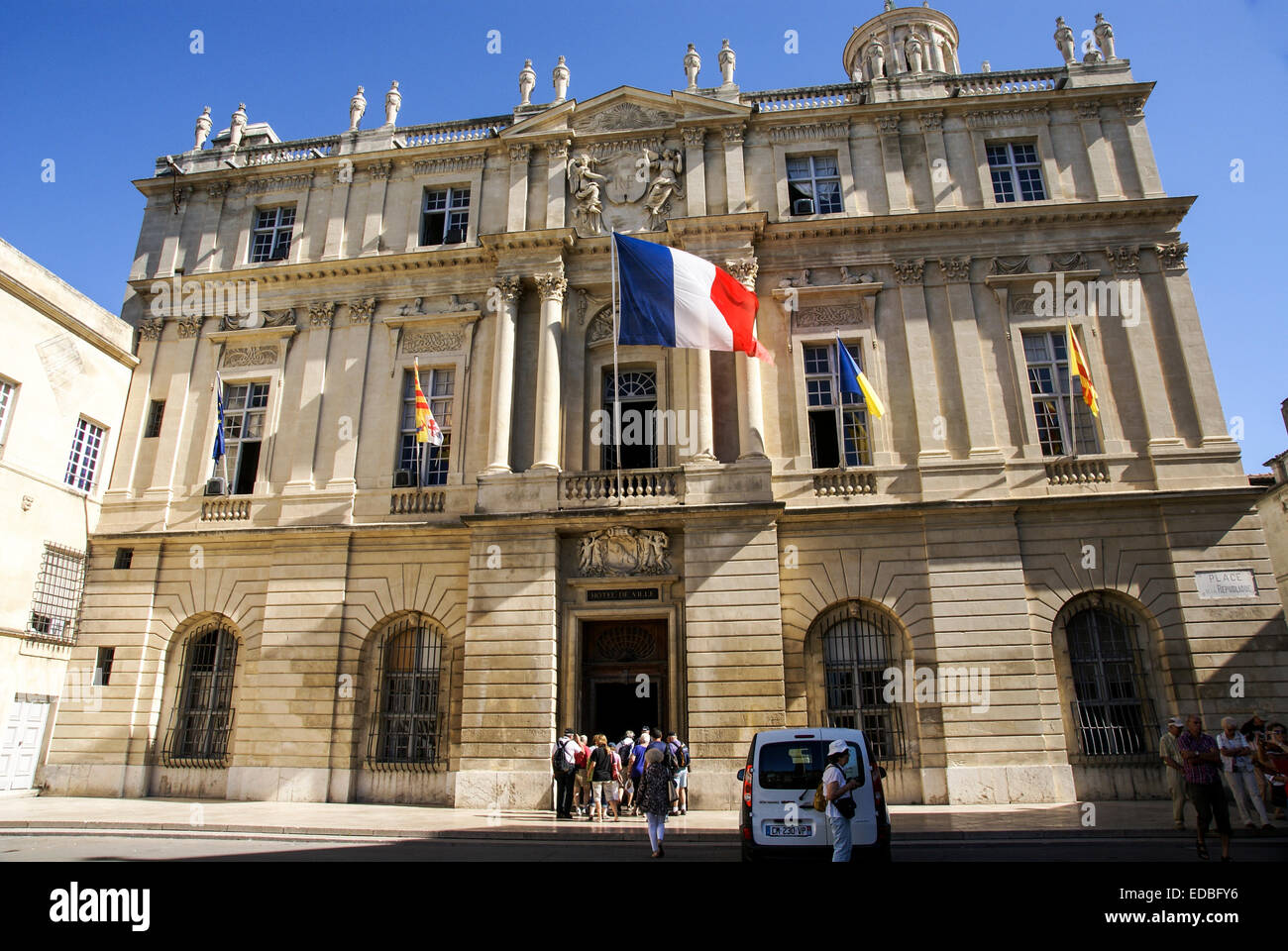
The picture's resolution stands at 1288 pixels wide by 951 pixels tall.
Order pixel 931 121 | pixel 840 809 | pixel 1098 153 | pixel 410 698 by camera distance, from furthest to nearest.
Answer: pixel 931 121, pixel 1098 153, pixel 410 698, pixel 840 809

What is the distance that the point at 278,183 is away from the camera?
25.6 metres

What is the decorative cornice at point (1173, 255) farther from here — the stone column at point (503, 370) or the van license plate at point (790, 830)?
the van license plate at point (790, 830)

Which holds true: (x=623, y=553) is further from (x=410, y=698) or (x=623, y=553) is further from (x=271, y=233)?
(x=271, y=233)

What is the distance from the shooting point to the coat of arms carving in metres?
19.8

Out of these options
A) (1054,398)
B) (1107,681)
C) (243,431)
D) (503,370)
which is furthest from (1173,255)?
(243,431)

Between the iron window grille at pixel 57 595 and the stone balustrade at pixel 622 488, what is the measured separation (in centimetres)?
1333

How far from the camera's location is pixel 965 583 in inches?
750

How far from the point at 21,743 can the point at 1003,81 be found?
104 feet

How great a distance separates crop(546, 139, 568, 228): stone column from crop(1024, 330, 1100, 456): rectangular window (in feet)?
43.6

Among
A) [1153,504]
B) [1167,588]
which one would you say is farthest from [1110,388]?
[1167,588]

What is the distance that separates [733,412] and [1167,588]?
10.9 m

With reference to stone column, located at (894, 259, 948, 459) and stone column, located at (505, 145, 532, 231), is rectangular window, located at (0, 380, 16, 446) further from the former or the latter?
stone column, located at (894, 259, 948, 459)

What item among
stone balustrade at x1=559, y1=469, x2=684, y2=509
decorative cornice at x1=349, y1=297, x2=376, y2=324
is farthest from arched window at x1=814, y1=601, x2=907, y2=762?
decorative cornice at x1=349, y1=297, x2=376, y2=324
